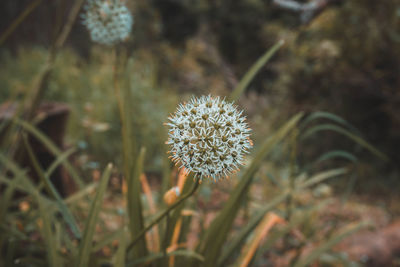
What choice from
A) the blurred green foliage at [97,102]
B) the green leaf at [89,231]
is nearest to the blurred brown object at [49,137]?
the blurred green foliage at [97,102]

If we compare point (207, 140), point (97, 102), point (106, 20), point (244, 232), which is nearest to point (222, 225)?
point (244, 232)

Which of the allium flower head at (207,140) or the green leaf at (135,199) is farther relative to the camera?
the green leaf at (135,199)

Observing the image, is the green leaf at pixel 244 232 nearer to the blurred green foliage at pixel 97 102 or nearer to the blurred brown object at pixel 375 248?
the blurred brown object at pixel 375 248

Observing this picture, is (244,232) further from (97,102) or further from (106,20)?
(97,102)

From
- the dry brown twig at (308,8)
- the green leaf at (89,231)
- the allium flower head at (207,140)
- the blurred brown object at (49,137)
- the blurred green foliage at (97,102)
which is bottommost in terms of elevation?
the green leaf at (89,231)

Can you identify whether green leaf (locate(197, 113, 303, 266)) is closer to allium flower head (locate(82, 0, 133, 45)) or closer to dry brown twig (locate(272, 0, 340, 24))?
allium flower head (locate(82, 0, 133, 45))

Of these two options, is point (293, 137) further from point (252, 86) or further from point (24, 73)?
point (252, 86)
